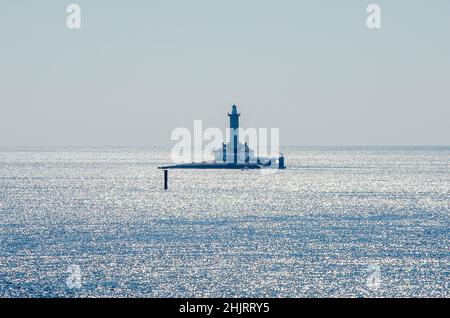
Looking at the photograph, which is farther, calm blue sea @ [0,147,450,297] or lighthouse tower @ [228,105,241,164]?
lighthouse tower @ [228,105,241,164]

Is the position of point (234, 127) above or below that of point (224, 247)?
above

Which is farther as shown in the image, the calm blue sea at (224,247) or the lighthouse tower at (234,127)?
the lighthouse tower at (234,127)

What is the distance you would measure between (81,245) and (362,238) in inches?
768

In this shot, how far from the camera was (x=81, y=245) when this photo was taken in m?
57.9

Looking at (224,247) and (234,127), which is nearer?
(224,247)

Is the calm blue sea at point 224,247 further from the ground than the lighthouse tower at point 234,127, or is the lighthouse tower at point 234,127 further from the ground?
the lighthouse tower at point 234,127

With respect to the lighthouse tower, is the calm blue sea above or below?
below
